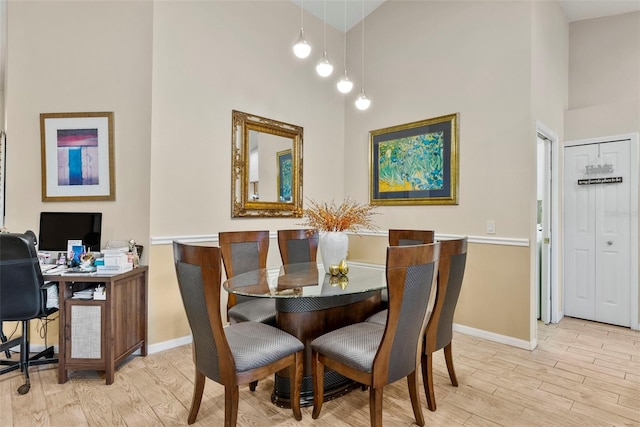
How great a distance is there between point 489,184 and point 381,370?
93.0 inches

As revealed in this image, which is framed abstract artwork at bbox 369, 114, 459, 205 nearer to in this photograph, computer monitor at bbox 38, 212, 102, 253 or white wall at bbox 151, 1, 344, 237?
white wall at bbox 151, 1, 344, 237

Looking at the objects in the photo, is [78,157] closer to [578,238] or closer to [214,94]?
[214,94]

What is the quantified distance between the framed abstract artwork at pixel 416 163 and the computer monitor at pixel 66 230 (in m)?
2.99

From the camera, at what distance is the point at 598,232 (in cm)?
374

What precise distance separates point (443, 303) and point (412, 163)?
2.14 meters

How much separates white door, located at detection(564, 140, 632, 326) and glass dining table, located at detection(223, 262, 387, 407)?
118 inches

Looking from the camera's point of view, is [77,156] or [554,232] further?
[554,232]

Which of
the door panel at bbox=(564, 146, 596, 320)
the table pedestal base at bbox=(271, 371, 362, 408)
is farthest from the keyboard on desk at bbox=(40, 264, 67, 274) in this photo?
the door panel at bbox=(564, 146, 596, 320)

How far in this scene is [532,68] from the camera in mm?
3043

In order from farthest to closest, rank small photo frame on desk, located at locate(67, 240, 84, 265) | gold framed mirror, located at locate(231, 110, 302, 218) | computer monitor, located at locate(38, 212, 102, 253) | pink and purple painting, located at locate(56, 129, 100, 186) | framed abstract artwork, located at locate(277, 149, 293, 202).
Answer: framed abstract artwork, located at locate(277, 149, 293, 202)
gold framed mirror, located at locate(231, 110, 302, 218)
pink and purple painting, located at locate(56, 129, 100, 186)
computer monitor, located at locate(38, 212, 102, 253)
small photo frame on desk, located at locate(67, 240, 84, 265)

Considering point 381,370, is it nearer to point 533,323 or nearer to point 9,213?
point 533,323

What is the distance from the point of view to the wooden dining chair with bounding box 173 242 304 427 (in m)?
1.59

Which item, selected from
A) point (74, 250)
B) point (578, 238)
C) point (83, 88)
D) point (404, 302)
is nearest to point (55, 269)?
point (74, 250)

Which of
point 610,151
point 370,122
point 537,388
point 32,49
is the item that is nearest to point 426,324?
point 537,388
